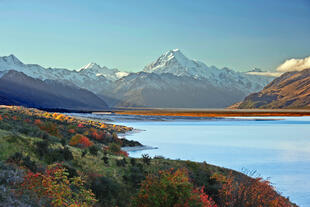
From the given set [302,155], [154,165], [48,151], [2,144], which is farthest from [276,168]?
[2,144]

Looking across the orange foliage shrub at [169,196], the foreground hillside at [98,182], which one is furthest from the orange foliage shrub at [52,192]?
the orange foliage shrub at [169,196]

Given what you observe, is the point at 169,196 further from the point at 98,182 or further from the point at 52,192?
the point at 98,182

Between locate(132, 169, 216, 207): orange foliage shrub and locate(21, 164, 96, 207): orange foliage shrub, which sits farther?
locate(132, 169, 216, 207): orange foliage shrub

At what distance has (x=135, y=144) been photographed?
49.8 m

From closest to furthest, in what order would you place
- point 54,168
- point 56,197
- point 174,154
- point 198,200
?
point 56,197 → point 198,200 → point 54,168 → point 174,154

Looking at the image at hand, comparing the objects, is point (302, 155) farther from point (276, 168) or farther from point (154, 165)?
point (154, 165)

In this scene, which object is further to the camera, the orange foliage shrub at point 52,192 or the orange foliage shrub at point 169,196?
the orange foliage shrub at point 169,196

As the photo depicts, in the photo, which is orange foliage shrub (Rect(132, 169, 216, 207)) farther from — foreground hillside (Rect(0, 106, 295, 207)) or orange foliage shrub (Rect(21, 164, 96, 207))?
orange foliage shrub (Rect(21, 164, 96, 207))

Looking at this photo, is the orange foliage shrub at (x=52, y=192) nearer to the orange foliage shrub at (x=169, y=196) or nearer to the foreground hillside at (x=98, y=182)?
the foreground hillside at (x=98, y=182)

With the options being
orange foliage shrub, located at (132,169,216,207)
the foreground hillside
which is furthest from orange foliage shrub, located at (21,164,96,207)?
orange foliage shrub, located at (132,169,216,207)

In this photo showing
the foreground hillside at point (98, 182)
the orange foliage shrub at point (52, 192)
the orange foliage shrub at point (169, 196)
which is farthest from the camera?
the orange foliage shrub at point (169, 196)

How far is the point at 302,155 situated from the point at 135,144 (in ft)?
71.2

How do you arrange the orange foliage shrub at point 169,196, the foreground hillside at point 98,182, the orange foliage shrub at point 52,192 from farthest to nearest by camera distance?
the orange foliage shrub at point 169,196, the foreground hillside at point 98,182, the orange foliage shrub at point 52,192

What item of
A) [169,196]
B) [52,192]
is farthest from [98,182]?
[169,196]
